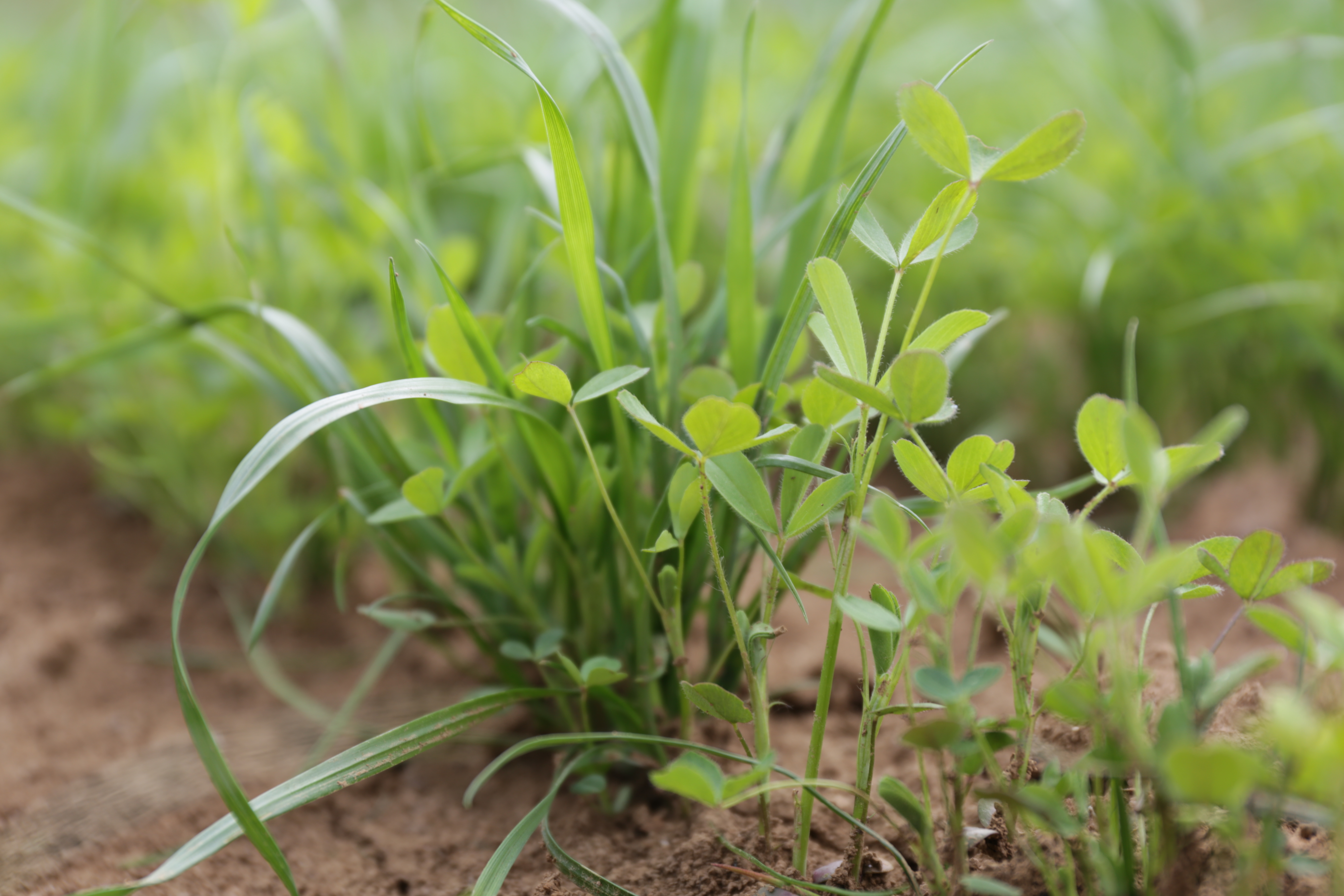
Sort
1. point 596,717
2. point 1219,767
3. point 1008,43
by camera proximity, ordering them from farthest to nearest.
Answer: point 1008,43, point 596,717, point 1219,767

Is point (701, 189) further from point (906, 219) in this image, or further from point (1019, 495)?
point (1019, 495)

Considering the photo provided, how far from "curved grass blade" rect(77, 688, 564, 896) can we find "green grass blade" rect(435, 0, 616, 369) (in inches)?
11.1

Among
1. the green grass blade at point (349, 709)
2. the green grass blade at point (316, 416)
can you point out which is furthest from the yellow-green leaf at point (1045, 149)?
the green grass blade at point (349, 709)

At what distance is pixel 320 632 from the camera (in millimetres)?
1182

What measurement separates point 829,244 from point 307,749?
0.73 m

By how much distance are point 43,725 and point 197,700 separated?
0.50 feet

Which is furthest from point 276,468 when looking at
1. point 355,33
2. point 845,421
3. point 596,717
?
point 355,33

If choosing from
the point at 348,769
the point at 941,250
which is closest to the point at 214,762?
the point at 348,769

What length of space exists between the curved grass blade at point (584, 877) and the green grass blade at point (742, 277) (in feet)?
1.26

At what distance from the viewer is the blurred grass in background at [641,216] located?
3.32 ft

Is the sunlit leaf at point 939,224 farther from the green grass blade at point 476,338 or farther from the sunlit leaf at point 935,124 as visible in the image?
the green grass blade at point 476,338

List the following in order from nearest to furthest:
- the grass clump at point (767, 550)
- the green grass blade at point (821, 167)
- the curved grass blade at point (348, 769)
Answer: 1. the grass clump at point (767, 550)
2. the curved grass blade at point (348, 769)
3. the green grass blade at point (821, 167)

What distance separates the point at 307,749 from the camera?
92 centimetres

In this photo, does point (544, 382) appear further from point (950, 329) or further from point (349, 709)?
point (349, 709)
